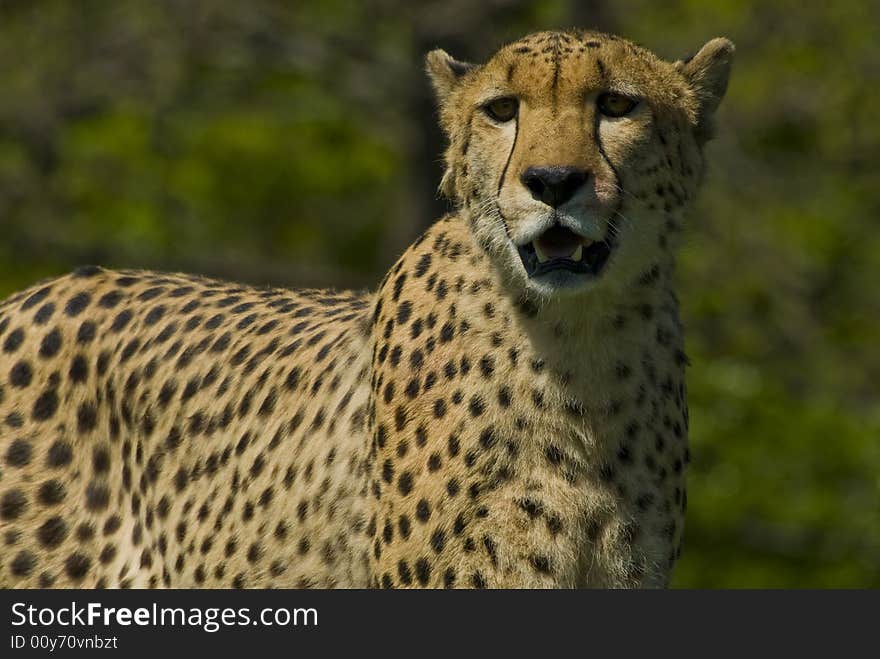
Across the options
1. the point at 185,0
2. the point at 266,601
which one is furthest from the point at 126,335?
the point at 185,0

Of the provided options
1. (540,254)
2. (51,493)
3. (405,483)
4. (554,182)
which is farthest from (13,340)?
(554,182)

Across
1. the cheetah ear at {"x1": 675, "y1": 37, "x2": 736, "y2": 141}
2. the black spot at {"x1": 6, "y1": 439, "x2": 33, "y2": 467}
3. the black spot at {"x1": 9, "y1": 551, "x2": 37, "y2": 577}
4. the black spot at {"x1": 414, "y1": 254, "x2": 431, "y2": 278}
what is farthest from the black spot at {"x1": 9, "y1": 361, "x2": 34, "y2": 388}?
the cheetah ear at {"x1": 675, "y1": 37, "x2": 736, "y2": 141}

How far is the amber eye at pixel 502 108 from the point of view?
223 inches

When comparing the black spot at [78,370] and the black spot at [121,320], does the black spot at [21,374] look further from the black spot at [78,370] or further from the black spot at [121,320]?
the black spot at [121,320]

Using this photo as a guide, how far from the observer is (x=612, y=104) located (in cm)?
556

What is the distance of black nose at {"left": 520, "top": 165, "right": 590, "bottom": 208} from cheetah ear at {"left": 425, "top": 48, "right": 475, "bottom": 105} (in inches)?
36.1

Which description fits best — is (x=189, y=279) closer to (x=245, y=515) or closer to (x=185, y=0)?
(x=245, y=515)

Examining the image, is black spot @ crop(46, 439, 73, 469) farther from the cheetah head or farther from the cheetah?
the cheetah head

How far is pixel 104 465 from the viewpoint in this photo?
22.2 ft

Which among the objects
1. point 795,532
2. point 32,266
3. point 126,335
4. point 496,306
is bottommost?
point 795,532

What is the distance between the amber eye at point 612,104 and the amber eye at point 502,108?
0.25m

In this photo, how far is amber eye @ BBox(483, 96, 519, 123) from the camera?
5.65 m

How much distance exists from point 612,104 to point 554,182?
0.45m

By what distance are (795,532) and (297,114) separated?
5678mm
